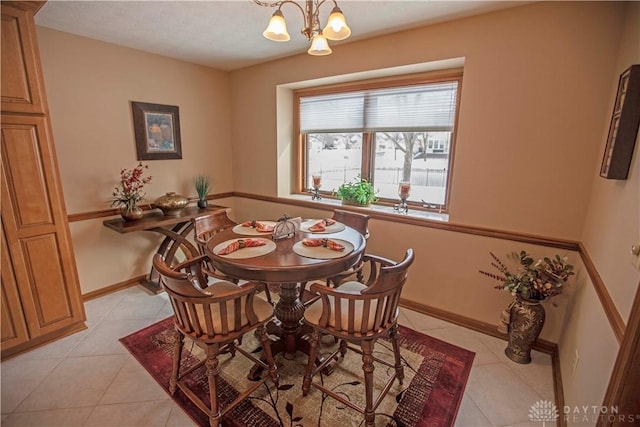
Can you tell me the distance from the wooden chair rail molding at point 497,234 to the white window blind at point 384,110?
0.85 meters

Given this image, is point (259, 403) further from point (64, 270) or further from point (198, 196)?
point (198, 196)

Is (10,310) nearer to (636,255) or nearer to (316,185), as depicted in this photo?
(316,185)

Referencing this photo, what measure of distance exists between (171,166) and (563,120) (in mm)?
3637

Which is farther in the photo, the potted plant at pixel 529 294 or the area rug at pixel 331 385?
the potted plant at pixel 529 294

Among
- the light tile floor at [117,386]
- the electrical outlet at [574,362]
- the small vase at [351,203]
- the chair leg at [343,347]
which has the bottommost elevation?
the light tile floor at [117,386]

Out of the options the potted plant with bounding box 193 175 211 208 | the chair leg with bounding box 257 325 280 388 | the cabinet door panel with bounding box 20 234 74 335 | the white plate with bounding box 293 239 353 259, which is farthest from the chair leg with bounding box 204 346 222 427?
the potted plant with bounding box 193 175 211 208

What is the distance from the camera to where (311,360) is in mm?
1731

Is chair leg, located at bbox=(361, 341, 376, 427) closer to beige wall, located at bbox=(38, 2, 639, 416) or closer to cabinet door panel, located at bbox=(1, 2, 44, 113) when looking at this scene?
beige wall, located at bbox=(38, 2, 639, 416)

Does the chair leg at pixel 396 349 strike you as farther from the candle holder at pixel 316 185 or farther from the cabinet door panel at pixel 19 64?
the cabinet door panel at pixel 19 64

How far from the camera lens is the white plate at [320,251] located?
1790 millimetres

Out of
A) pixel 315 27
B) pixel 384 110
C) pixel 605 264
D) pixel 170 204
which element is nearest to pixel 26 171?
pixel 170 204

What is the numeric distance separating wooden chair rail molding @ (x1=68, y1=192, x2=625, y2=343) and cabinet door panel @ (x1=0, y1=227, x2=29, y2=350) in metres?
0.82

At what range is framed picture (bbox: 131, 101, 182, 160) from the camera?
308 cm

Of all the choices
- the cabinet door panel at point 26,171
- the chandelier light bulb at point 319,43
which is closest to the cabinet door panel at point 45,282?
the cabinet door panel at point 26,171
